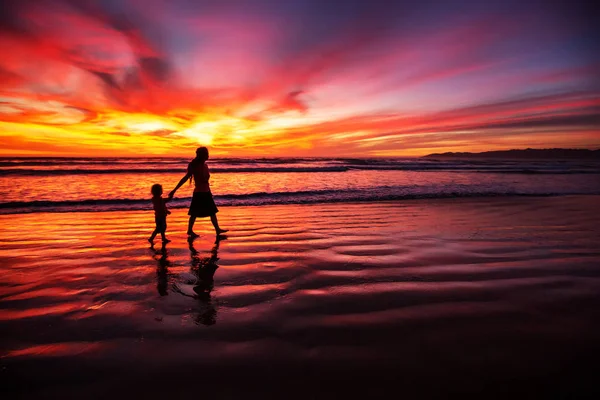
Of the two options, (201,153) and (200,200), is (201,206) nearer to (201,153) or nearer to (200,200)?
(200,200)

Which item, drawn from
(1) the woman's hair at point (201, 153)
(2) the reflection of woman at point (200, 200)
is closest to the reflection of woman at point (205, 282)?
(2) the reflection of woman at point (200, 200)

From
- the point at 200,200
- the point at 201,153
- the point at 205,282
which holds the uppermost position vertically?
the point at 201,153

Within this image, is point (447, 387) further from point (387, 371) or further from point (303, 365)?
point (303, 365)

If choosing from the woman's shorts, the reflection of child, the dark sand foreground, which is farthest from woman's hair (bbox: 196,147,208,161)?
the dark sand foreground

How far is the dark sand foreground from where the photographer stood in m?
2.31

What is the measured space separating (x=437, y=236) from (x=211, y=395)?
20.5ft

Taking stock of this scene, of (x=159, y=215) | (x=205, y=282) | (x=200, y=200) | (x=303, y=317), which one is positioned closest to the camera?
(x=303, y=317)

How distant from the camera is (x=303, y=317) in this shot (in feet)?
10.7

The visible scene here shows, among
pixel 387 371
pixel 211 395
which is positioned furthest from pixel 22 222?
pixel 387 371

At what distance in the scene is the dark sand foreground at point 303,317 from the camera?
231 cm

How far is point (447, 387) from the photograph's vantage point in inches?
88.4

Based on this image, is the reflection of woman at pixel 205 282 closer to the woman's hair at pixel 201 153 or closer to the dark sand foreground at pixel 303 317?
the dark sand foreground at pixel 303 317

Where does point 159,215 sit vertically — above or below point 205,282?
above

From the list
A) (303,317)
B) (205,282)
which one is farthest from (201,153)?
(303,317)
